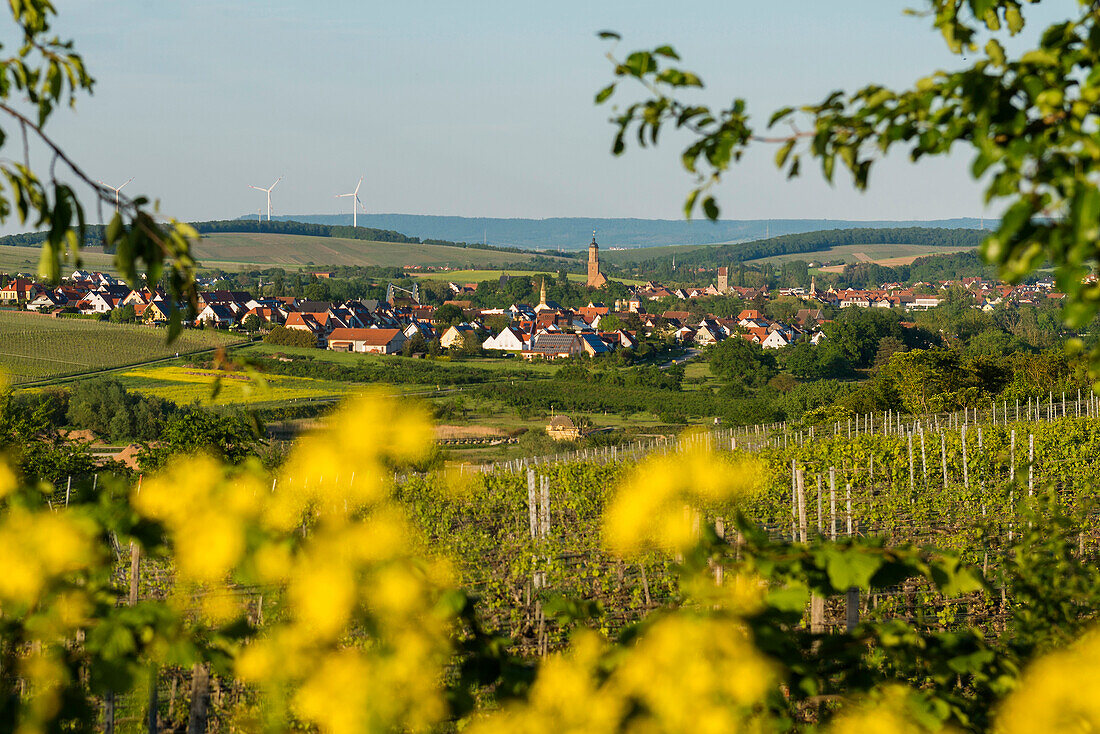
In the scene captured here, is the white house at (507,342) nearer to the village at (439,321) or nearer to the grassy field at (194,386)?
A: the village at (439,321)

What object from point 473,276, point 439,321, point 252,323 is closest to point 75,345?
point 252,323

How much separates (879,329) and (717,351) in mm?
18853

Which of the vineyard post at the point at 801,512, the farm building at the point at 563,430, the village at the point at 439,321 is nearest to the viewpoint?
the vineyard post at the point at 801,512

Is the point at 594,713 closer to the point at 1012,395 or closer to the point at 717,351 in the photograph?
the point at 1012,395

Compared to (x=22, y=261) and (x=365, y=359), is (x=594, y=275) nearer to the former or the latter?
(x=22, y=261)

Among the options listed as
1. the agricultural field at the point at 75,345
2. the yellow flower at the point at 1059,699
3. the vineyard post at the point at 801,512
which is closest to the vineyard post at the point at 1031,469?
the vineyard post at the point at 801,512

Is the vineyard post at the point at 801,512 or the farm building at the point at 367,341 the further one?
the farm building at the point at 367,341

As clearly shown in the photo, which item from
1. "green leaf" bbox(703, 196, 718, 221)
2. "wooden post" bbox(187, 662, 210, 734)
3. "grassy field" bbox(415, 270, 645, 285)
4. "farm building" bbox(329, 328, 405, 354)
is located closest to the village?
"farm building" bbox(329, 328, 405, 354)

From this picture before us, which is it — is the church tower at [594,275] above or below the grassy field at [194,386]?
above

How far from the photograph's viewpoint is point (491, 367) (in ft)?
243

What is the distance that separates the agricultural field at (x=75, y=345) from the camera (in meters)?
59.1

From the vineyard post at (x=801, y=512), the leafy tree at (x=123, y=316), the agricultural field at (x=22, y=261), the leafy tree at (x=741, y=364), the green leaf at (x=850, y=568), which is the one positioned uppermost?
the agricultural field at (x=22, y=261)

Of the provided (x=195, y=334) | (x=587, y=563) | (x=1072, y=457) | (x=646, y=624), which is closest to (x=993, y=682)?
(x=646, y=624)

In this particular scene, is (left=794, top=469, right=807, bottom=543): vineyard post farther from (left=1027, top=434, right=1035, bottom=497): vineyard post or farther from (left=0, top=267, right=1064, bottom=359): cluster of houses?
(left=0, top=267, right=1064, bottom=359): cluster of houses
